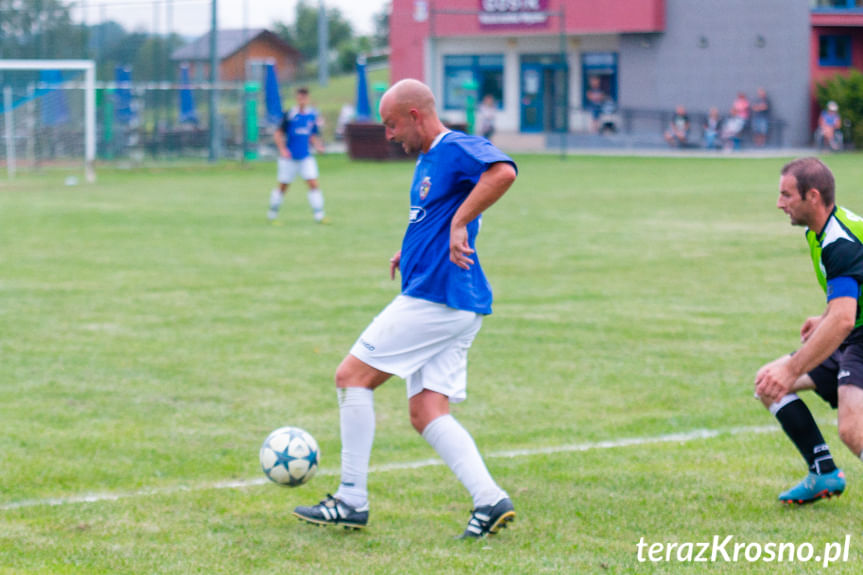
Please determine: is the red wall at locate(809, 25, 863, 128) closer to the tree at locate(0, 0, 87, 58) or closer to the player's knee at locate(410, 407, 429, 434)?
the tree at locate(0, 0, 87, 58)

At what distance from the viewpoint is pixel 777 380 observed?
4.48m

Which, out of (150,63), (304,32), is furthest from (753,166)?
(304,32)

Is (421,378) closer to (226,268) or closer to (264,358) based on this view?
(264,358)

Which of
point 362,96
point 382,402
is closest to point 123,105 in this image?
point 362,96

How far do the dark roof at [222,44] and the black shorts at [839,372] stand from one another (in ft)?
105

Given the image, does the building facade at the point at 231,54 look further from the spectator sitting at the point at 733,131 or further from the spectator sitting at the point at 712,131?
the spectator sitting at the point at 733,131

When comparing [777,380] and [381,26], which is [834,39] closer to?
[777,380]

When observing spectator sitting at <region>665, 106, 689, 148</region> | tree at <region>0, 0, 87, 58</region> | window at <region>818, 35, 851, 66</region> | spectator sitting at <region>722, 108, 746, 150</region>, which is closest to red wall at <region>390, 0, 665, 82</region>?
spectator sitting at <region>665, 106, 689, 148</region>

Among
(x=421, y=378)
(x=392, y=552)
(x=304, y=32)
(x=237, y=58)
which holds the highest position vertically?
(x=304, y=32)

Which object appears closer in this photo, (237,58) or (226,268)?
(226,268)

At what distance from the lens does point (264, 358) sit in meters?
8.49

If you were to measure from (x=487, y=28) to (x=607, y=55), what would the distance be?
204 inches

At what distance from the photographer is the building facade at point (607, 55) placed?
41.6 meters

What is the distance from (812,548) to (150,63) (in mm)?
33603
